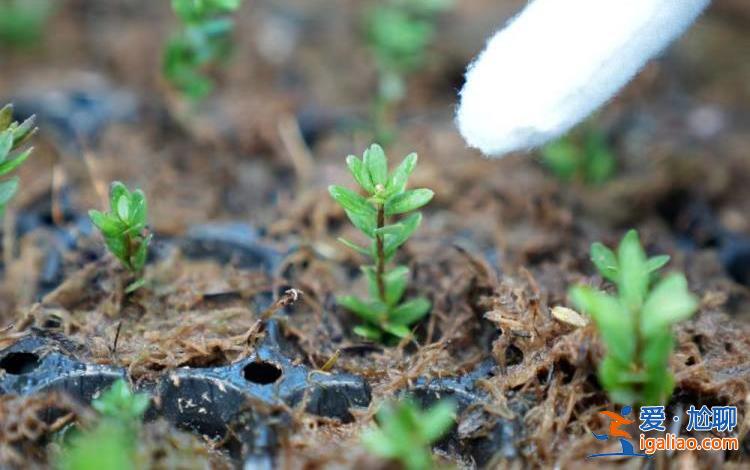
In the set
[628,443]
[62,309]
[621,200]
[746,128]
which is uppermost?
[746,128]

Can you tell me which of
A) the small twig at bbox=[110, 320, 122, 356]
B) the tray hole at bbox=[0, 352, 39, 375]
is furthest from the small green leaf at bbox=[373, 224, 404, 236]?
the tray hole at bbox=[0, 352, 39, 375]

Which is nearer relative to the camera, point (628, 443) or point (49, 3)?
point (628, 443)

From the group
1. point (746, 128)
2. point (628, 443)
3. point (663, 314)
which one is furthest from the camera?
point (746, 128)

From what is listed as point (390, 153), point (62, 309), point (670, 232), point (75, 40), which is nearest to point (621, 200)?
point (670, 232)

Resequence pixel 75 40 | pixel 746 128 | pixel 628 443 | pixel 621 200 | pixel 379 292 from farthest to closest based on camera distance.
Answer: pixel 75 40 < pixel 746 128 < pixel 621 200 < pixel 379 292 < pixel 628 443

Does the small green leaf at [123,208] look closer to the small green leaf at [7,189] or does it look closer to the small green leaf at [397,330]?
the small green leaf at [7,189]

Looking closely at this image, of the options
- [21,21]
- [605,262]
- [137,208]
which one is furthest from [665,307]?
[21,21]

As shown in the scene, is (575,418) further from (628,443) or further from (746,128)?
(746,128)

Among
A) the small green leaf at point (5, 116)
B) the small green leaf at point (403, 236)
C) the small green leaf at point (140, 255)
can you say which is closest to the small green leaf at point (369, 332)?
the small green leaf at point (403, 236)

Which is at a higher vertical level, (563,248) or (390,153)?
(390,153)
